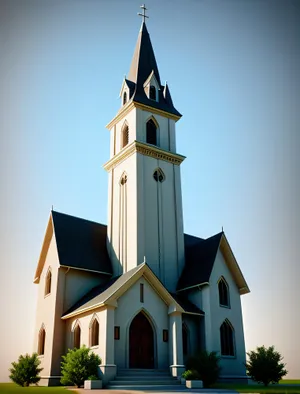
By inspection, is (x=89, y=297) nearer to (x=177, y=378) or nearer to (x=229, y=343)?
(x=177, y=378)

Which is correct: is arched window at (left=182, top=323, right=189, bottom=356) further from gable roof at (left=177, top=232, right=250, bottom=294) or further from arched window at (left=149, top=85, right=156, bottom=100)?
arched window at (left=149, top=85, right=156, bottom=100)

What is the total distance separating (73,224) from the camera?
39.2 meters

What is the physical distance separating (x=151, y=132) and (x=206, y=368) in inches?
882

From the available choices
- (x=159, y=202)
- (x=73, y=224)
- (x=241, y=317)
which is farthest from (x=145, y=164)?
(x=241, y=317)

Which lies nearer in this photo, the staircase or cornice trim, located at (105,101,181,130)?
the staircase

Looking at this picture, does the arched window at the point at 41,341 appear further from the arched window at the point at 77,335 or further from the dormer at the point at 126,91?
the dormer at the point at 126,91

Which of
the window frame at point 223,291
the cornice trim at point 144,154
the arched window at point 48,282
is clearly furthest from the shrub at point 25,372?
the cornice trim at point 144,154

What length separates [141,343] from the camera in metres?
29.7

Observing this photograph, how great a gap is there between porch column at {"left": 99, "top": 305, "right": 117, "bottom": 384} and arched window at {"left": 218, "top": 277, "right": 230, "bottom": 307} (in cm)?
1116

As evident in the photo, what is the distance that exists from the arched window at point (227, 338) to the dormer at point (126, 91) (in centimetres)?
2337

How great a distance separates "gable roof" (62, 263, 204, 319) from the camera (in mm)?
28431

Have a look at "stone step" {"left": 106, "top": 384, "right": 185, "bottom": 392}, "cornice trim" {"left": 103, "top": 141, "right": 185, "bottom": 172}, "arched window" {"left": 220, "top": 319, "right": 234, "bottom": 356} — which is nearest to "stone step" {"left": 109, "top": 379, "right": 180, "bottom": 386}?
"stone step" {"left": 106, "top": 384, "right": 185, "bottom": 392}

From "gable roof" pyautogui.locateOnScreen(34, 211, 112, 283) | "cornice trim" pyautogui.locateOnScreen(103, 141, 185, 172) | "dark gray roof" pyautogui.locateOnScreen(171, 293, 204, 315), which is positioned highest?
"cornice trim" pyautogui.locateOnScreen(103, 141, 185, 172)

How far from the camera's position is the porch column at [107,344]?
2598cm
